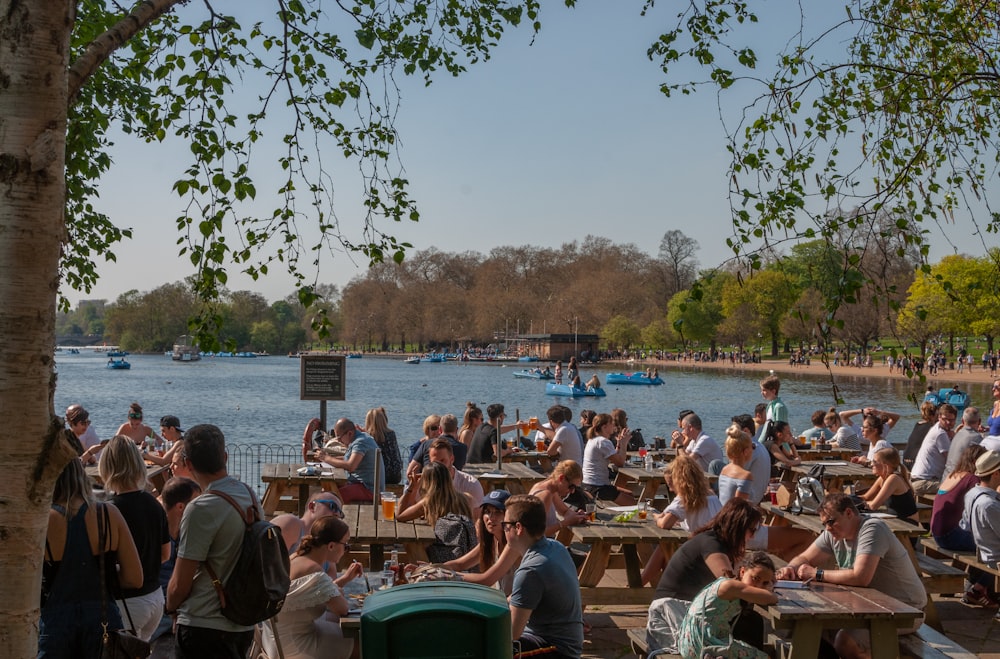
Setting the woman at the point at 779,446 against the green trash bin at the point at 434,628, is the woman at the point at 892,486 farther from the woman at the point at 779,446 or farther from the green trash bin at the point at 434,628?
the green trash bin at the point at 434,628

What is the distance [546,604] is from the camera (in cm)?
465

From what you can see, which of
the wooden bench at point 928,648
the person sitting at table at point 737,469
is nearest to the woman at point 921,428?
the person sitting at table at point 737,469

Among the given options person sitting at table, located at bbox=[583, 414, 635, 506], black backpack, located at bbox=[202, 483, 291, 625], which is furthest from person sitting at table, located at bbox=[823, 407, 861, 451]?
black backpack, located at bbox=[202, 483, 291, 625]

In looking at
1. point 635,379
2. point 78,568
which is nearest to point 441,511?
point 78,568

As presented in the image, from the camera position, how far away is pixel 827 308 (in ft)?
16.2

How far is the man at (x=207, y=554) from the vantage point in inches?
151

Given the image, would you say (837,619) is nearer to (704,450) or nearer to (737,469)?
(737,469)

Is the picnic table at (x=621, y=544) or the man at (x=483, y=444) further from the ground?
the man at (x=483, y=444)

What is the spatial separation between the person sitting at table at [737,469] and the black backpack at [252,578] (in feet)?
15.7

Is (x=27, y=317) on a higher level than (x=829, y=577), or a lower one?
higher

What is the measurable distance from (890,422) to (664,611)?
10.2 meters

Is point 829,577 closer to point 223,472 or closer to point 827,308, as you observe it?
point 827,308

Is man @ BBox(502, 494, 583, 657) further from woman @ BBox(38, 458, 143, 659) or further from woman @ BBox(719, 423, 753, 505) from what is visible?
woman @ BBox(719, 423, 753, 505)

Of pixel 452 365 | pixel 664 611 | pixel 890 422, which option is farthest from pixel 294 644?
pixel 452 365
